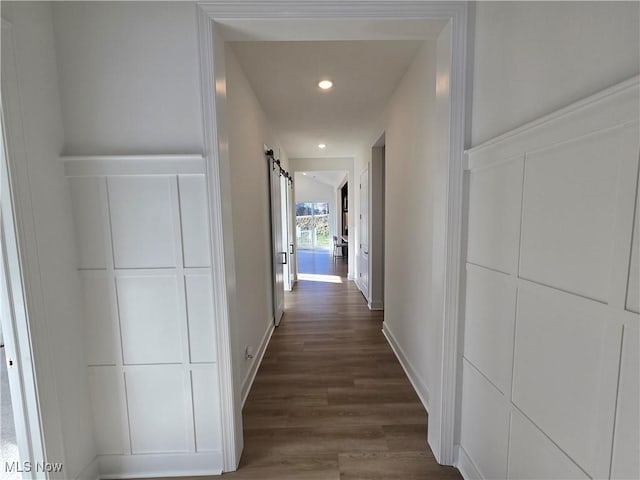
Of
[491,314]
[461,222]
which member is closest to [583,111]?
[461,222]

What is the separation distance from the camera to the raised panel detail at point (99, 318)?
1457 millimetres

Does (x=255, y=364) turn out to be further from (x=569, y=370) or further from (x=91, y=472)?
(x=569, y=370)

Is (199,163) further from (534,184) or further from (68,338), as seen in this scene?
(534,184)

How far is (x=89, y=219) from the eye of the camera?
56.4 inches

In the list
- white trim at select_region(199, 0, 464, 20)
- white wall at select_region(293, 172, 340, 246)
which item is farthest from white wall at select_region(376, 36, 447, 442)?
white wall at select_region(293, 172, 340, 246)

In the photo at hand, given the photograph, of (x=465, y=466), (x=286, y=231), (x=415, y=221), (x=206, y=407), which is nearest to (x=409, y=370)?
(x=465, y=466)

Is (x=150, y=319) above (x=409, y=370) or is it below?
above

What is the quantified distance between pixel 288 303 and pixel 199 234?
3.32 meters

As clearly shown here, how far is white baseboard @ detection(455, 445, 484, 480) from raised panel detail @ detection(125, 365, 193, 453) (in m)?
1.52

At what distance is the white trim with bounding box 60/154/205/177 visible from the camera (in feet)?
4.54

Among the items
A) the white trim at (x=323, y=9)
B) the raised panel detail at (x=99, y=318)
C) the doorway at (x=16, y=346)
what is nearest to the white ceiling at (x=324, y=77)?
the white trim at (x=323, y=9)

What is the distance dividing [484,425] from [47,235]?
2260mm

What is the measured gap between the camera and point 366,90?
2684 millimetres

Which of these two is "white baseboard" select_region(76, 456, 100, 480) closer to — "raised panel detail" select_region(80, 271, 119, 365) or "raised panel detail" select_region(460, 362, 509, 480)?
"raised panel detail" select_region(80, 271, 119, 365)
